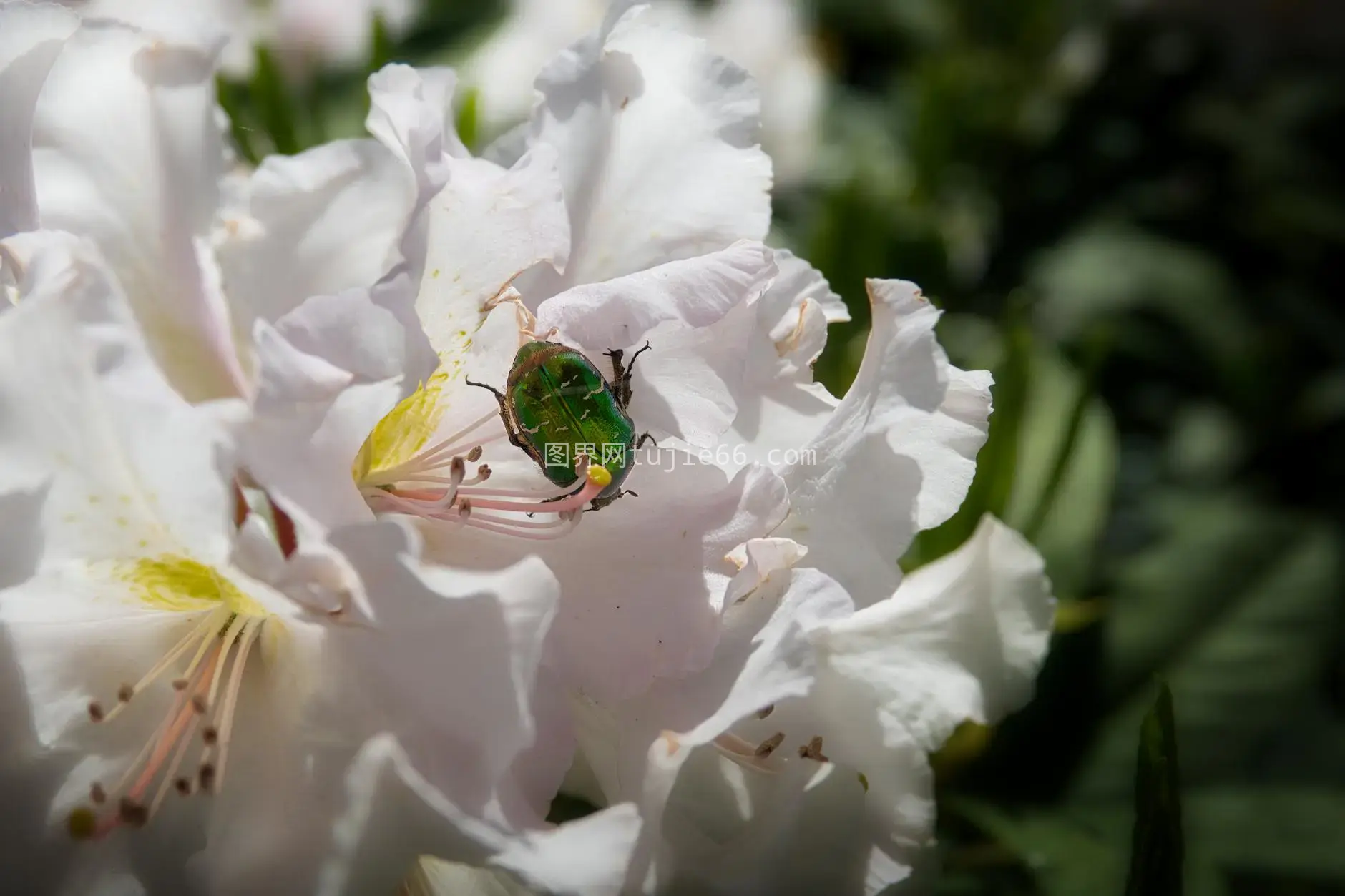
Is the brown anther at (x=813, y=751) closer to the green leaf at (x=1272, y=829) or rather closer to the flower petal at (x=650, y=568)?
the flower petal at (x=650, y=568)

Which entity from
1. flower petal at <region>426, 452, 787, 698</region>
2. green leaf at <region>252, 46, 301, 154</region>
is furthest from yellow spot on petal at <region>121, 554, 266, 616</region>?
green leaf at <region>252, 46, 301, 154</region>

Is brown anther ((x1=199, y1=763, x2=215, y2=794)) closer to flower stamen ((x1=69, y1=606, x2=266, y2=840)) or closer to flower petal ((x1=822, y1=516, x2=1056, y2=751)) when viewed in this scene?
flower stamen ((x1=69, y1=606, x2=266, y2=840))

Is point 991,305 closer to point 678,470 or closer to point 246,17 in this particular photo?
point 246,17

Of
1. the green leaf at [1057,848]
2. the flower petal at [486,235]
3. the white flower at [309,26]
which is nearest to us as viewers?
the flower petal at [486,235]

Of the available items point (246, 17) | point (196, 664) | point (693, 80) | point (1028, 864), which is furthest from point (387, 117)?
point (246, 17)

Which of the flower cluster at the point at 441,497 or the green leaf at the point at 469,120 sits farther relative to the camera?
the green leaf at the point at 469,120

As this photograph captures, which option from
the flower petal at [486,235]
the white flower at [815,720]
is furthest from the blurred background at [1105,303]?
the flower petal at [486,235]
